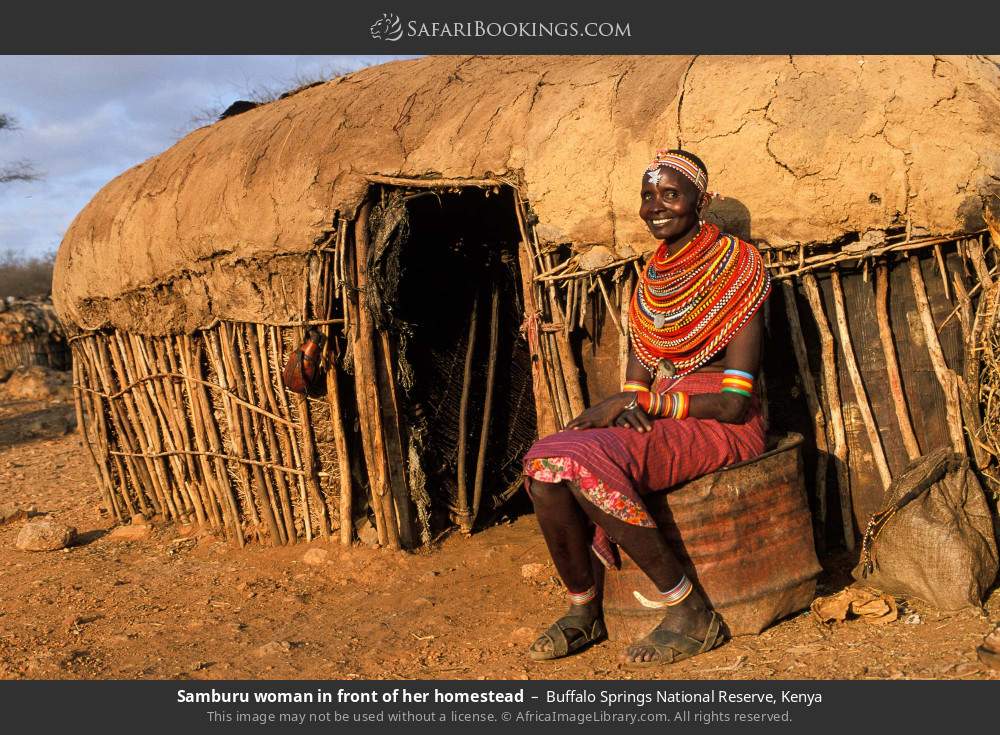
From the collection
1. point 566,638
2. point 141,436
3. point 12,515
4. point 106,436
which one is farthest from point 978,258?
point 12,515

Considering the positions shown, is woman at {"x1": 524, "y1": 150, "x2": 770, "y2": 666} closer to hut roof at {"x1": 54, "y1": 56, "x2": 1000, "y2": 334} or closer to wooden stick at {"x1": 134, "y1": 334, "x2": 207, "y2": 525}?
hut roof at {"x1": 54, "y1": 56, "x2": 1000, "y2": 334}

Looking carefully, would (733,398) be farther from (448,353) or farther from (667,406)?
(448,353)

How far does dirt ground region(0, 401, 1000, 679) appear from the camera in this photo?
3.26m

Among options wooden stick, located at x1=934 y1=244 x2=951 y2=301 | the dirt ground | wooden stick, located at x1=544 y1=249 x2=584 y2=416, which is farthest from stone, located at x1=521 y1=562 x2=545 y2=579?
wooden stick, located at x1=934 y1=244 x2=951 y2=301

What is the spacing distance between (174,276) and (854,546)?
4250 mm

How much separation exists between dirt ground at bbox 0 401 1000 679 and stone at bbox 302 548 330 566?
2cm

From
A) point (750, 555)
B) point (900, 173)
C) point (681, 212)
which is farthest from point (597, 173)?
point (750, 555)

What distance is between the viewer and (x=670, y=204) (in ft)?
11.4

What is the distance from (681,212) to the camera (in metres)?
3.48

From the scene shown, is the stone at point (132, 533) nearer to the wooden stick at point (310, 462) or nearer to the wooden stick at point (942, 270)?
the wooden stick at point (310, 462)

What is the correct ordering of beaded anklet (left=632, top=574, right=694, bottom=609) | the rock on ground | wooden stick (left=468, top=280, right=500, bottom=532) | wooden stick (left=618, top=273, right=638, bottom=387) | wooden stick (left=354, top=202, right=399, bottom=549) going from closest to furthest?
1. beaded anklet (left=632, top=574, right=694, bottom=609)
2. wooden stick (left=618, top=273, right=638, bottom=387)
3. wooden stick (left=354, top=202, right=399, bottom=549)
4. wooden stick (left=468, top=280, right=500, bottom=532)
5. the rock on ground

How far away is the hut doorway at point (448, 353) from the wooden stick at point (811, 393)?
1.67 m

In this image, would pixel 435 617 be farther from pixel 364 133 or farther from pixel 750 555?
pixel 364 133

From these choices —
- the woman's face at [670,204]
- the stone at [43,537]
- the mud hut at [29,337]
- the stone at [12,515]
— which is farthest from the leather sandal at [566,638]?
the mud hut at [29,337]
